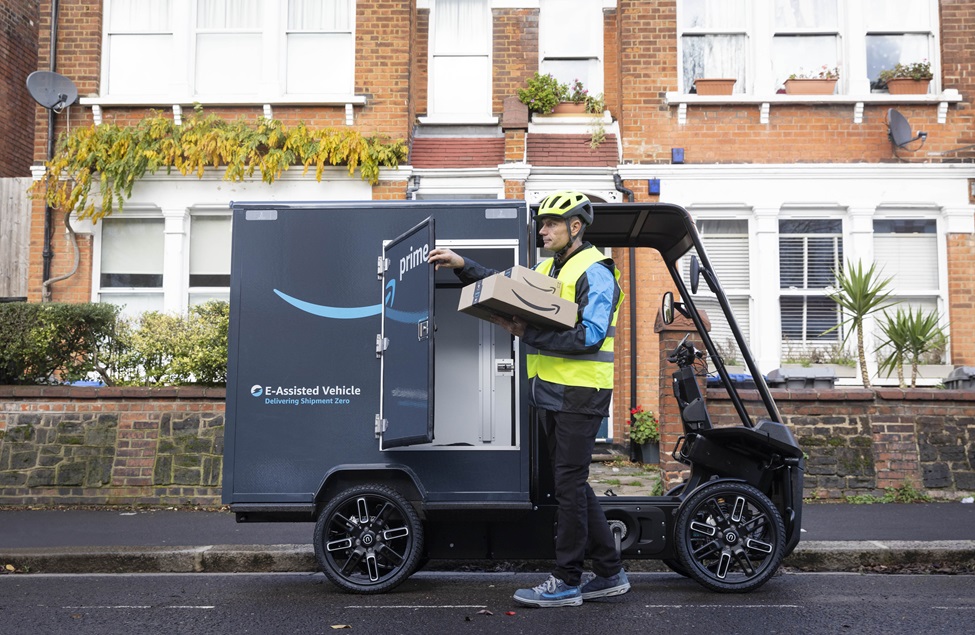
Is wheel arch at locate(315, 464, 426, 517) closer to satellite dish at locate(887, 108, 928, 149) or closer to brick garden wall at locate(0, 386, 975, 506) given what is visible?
brick garden wall at locate(0, 386, 975, 506)

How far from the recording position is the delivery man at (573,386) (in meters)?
4.95

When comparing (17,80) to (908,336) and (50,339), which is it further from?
(908,336)

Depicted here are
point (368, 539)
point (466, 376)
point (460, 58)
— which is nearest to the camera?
point (368, 539)

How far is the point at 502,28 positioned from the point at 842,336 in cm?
643

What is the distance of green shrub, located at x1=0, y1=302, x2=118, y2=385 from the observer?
9469 millimetres

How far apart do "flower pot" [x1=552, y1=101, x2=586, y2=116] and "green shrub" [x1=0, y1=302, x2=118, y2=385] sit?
6571 millimetres

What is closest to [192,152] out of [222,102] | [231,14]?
[222,102]

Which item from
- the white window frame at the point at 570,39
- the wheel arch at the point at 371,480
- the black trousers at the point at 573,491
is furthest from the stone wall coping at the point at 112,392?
the white window frame at the point at 570,39

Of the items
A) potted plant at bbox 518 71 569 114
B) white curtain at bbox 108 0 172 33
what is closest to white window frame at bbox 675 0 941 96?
potted plant at bbox 518 71 569 114

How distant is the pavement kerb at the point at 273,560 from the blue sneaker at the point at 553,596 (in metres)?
1.50

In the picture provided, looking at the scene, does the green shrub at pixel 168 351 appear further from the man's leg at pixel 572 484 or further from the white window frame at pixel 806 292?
the white window frame at pixel 806 292

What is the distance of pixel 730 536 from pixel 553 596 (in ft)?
3.81

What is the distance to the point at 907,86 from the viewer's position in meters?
12.4

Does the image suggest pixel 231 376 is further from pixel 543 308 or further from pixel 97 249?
pixel 97 249
